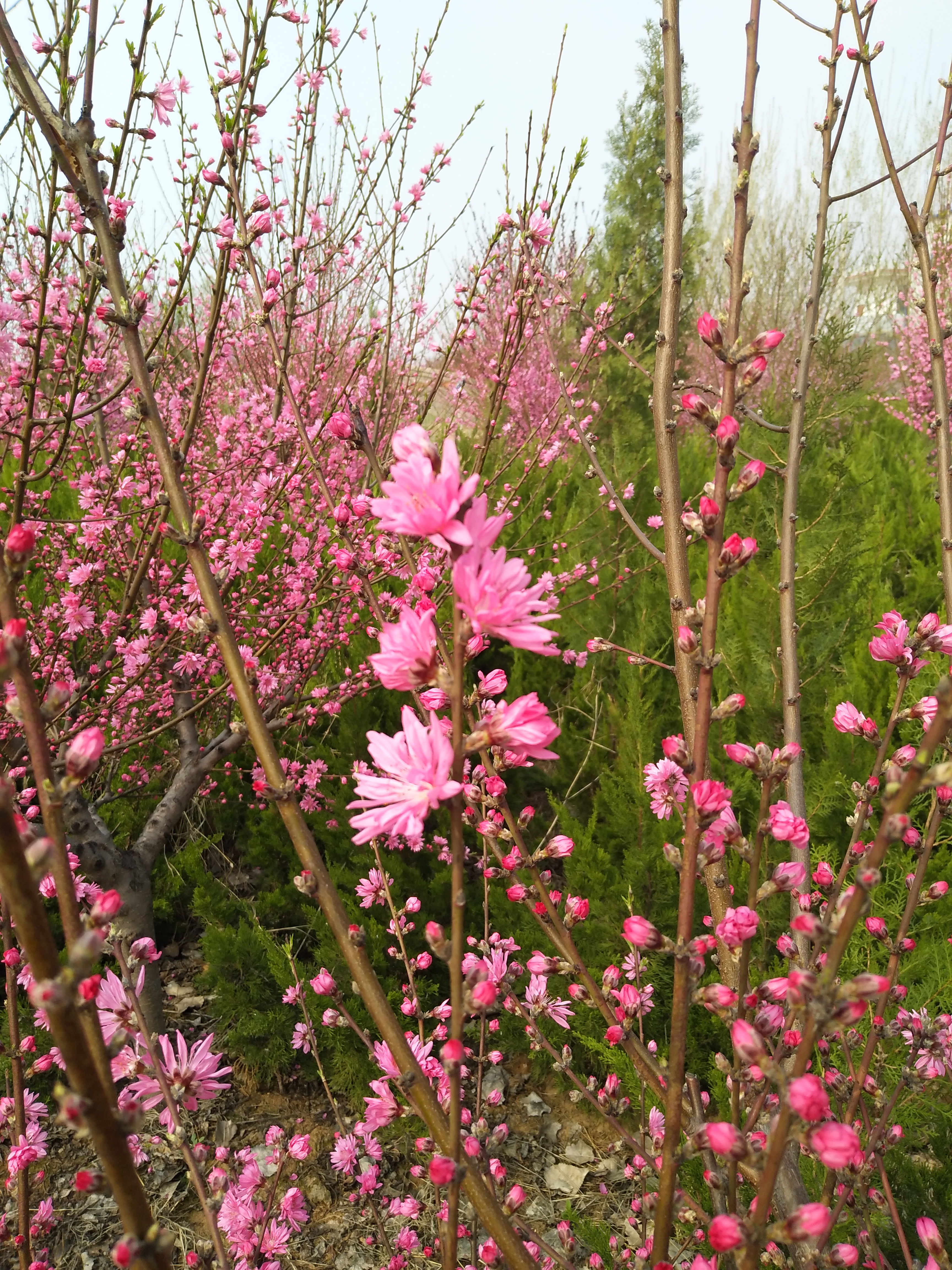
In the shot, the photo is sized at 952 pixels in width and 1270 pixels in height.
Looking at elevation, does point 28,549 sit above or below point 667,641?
above

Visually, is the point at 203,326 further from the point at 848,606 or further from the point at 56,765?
the point at 56,765

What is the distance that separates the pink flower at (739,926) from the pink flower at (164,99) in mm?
2159

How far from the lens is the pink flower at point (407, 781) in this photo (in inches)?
24.0

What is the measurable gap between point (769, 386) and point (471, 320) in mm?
11726

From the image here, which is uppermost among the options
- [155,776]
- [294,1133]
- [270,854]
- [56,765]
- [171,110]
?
[171,110]

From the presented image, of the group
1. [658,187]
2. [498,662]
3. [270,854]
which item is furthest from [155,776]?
[658,187]

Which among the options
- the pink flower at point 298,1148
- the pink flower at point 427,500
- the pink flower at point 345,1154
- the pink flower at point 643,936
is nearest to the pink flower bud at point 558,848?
the pink flower at point 643,936

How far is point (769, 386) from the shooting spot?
13.0 meters

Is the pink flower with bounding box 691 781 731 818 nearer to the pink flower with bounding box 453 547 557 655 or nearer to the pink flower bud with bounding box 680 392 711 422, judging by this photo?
the pink flower with bounding box 453 547 557 655

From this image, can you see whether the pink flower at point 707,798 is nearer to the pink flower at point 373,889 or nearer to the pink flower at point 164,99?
the pink flower at point 373,889

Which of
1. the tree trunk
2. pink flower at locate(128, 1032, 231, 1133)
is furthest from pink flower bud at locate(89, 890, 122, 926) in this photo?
the tree trunk

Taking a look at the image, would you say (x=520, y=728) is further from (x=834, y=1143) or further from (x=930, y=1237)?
(x=930, y=1237)

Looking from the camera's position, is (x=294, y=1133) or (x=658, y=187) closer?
(x=294, y=1133)

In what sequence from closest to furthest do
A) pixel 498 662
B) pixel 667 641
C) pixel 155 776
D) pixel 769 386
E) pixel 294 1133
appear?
pixel 294 1133 < pixel 155 776 < pixel 667 641 < pixel 498 662 < pixel 769 386
